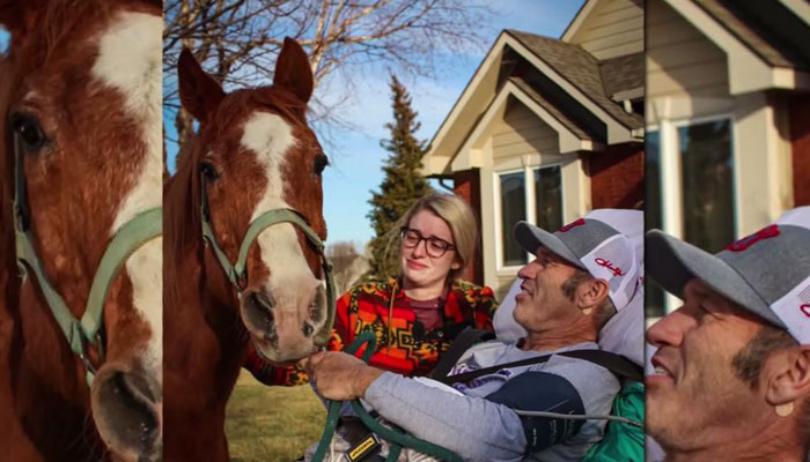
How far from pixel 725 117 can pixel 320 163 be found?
62 cm

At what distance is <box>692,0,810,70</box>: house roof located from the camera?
34.9 inches

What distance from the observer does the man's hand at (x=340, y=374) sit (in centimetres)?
128

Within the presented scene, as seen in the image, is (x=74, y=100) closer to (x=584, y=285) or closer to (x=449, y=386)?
(x=449, y=386)

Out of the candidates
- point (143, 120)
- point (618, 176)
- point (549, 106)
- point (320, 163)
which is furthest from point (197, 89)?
point (618, 176)

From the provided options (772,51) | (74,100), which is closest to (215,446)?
(74,100)

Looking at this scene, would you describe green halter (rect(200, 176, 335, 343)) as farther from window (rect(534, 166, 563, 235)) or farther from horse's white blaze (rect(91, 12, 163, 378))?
window (rect(534, 166, 563, 235))

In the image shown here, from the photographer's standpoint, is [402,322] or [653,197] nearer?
[653,197]

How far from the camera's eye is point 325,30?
1357mm

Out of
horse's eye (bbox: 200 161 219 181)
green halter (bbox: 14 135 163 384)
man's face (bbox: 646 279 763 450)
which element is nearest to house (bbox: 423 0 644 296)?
man's face (bbox: 646 279 763 450)

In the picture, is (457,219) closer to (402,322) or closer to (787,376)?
(402,322)

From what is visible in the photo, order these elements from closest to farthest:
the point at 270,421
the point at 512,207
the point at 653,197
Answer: the point at 653,197, the point at 512,207, the point at 270,421

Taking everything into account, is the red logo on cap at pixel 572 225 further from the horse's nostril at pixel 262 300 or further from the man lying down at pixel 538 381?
the horse's nostril at pixel 262 300

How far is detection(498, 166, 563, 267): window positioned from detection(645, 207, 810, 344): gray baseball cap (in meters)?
0.25

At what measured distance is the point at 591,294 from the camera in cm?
133
